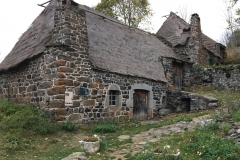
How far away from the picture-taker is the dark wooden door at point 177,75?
17.8 m

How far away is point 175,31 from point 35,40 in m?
11.8

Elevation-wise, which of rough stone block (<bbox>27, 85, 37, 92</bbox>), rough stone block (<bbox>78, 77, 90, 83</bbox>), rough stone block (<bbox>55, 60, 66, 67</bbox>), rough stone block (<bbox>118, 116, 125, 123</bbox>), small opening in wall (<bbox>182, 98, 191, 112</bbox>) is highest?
rough stone block (<bbox>55, 60, 66, 67</bbox>)

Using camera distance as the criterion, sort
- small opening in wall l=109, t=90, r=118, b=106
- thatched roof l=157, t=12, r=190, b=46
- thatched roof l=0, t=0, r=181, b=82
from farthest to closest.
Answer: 1. thatched roof l=157, t=12, r=190, b=46
2. small opening in wall l=109, t=90, r=118, b=106
3. thatched roof l=0, t=0, r=181, b=82

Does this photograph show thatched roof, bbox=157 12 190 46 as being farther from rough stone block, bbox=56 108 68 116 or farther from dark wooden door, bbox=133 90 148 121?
rough stone block, bbox=56 108 68 116

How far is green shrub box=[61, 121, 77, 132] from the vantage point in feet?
31.2

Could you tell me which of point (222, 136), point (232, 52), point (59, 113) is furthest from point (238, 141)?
point (232, 52)

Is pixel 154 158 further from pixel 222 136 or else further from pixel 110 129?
pixel 110 129

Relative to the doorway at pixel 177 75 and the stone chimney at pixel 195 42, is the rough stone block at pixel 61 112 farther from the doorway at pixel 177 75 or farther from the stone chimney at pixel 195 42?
the stone chimney at pixel 195 42

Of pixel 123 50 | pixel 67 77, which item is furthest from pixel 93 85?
pixel 123 50

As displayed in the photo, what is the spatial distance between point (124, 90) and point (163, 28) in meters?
10.4

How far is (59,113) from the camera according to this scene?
970 cm

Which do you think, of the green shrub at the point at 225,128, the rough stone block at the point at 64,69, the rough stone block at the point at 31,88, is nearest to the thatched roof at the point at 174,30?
the rough stone block at the point at 64,69

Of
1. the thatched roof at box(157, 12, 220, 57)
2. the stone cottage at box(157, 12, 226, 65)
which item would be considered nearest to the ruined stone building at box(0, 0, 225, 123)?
the stone cottage at box(157, 12, 226, 65)

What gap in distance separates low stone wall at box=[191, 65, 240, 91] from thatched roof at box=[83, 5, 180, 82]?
2477 mm
